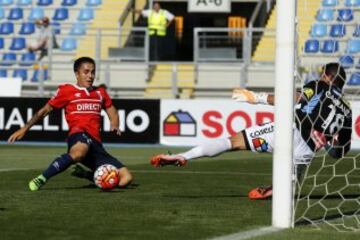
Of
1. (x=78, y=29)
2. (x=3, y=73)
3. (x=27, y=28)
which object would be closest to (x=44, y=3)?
(x=27, y=28)

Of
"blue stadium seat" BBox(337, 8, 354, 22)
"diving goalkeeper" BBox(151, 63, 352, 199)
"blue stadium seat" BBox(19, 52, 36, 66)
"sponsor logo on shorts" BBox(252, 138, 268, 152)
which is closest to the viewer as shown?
"diving goalkeeper" BBox(151, 63, 352, 199)

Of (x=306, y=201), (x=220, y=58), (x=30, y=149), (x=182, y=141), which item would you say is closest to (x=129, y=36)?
(x=220, y=58)

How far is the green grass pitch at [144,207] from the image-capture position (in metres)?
8.19

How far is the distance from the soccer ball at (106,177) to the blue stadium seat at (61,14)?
1951 cm

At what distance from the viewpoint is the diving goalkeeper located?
1045 cm

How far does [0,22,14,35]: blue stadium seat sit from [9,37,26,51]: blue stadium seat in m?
0.61

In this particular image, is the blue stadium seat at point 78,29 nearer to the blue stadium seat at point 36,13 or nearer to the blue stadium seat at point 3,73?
the blue stadium seat at point 36,13

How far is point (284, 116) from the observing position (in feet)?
28.5

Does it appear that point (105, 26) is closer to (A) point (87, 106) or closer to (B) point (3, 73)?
(B) point (3, 73)

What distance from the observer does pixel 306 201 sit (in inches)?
429

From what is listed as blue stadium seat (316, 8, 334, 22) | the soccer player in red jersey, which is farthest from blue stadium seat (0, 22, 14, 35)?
the soccer player in red jersey

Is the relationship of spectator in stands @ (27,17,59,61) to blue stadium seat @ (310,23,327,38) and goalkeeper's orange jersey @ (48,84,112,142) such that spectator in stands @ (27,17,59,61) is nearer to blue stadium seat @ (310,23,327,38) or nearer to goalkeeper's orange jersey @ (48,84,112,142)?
blue stadium seat @ (310,23,327,38)

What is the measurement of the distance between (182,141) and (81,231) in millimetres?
15759

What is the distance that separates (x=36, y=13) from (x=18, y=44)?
1.57m
